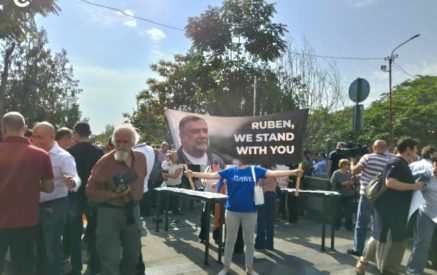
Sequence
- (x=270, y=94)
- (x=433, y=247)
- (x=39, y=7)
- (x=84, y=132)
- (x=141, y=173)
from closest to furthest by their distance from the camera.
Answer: (x=141, y=173) → (x=84, y=132) → (x=433, y=247) → (x=39, y=7) → (x=270, y=94)

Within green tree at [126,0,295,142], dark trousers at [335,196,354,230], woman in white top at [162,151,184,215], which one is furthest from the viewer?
green tree at [126,0,295,142]

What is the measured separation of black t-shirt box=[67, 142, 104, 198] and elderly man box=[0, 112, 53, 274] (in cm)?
136

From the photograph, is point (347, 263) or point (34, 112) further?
point (34, 112)

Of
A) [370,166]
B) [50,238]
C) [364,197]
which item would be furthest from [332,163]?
[50,238]

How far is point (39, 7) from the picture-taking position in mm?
9531

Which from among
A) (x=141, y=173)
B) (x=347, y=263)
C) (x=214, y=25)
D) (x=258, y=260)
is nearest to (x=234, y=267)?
(x=258, y=260)

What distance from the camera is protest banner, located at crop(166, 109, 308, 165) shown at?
5.80 metres

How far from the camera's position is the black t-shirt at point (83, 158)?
215 inches

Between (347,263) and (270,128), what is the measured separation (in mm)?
2605

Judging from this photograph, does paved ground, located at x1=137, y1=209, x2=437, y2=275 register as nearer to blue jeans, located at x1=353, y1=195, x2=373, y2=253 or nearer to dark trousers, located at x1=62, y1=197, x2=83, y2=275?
blue jeans, located at x1=353, y1=195, x2=373, y2=253

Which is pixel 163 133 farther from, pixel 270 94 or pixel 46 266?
pixel 46 266

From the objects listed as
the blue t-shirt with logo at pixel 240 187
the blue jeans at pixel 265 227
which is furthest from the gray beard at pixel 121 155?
the blue jeans at pixel 265 227

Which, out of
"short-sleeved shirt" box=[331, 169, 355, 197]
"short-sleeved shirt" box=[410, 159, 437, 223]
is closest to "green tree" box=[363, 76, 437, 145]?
"short-sleeved shirt" box=[331, 169, 355, 197]

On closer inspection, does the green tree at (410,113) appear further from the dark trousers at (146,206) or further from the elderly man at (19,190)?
the elderly man at (19,190)
